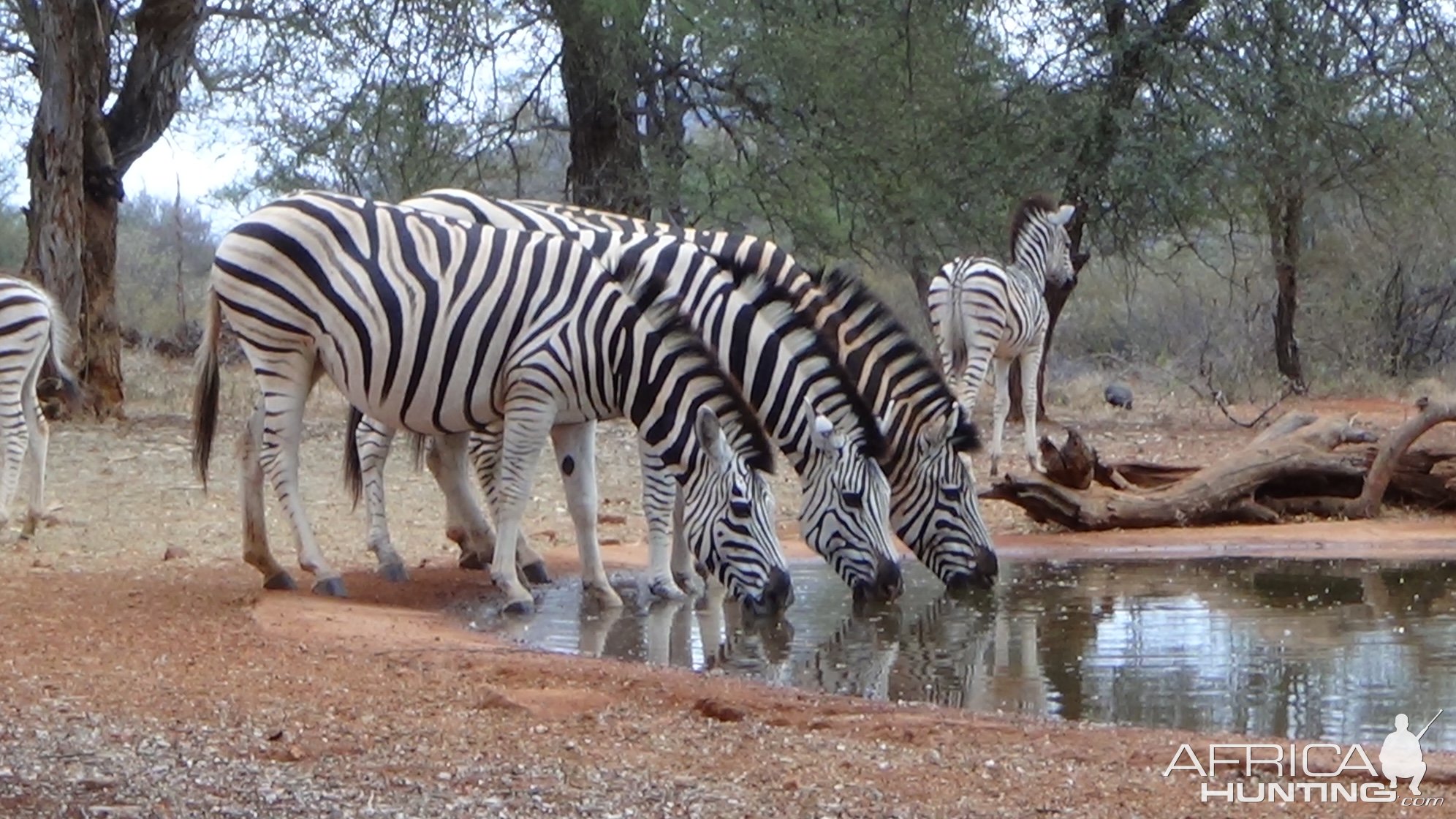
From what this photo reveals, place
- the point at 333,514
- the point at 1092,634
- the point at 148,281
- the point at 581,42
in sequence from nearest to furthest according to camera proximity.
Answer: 1. the point at 1092,634
2. the point at 333,514
3. the point at 581,42
4. the point at 148,281

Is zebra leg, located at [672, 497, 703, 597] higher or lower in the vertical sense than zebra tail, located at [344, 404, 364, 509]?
lower

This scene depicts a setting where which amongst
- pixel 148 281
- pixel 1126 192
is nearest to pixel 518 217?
pixel 1126 192

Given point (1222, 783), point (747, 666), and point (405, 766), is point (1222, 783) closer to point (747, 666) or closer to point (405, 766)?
point (405, 766)

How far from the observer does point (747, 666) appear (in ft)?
23.2

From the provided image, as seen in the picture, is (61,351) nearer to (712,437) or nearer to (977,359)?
(712,437)

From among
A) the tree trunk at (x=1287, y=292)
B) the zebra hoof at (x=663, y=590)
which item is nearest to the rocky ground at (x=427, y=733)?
the zebra hoof at (x=663, y=590)

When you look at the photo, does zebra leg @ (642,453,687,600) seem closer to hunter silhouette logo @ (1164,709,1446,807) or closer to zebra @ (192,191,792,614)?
zebra @ (192,191,792,614)

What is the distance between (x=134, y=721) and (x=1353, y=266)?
2537cm

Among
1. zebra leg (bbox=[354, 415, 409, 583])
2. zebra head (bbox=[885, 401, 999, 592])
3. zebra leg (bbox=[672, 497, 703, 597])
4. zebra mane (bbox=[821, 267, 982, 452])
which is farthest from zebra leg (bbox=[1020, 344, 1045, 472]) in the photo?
zebra leg (bbox=[354, 415, 409, 583])

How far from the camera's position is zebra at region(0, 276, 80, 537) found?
36.3ft

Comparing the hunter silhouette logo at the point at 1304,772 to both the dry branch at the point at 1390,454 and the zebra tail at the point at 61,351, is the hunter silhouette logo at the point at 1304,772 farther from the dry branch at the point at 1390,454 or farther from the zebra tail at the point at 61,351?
the zebra tail at the point at 61,351

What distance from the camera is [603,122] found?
18.8 metres

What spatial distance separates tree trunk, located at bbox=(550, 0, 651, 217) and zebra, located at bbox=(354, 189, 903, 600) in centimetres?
841

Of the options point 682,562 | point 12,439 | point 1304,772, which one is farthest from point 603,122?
point 1304,772
